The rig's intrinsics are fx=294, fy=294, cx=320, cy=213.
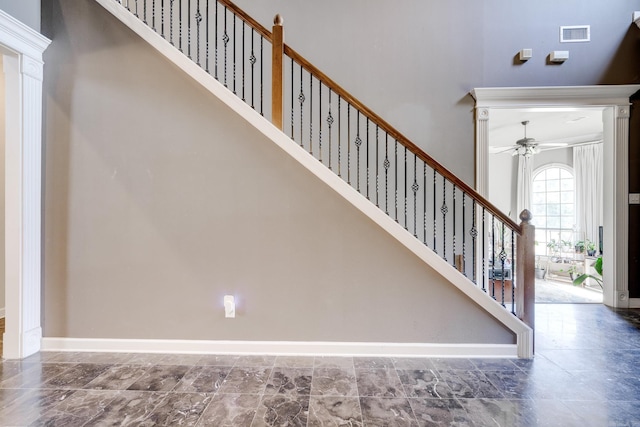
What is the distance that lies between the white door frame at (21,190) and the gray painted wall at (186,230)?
0.37 ft

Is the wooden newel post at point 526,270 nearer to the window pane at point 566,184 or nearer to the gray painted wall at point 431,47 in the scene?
the gray painted wall at point 431,47

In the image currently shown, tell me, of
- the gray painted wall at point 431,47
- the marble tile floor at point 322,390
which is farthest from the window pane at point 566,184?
the marble tile floor at point 322,390

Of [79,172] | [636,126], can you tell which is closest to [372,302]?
[79,172]

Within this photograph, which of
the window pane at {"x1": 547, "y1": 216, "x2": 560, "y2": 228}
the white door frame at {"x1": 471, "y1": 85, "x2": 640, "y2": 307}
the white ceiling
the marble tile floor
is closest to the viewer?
the marble tile floor

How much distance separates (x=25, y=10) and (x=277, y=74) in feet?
6.97

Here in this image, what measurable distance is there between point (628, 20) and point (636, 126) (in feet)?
4.38

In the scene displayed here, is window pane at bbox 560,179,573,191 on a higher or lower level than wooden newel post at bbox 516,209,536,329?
higher

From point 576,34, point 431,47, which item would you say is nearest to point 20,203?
point 431,47

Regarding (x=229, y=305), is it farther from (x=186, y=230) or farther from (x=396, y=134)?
(x=396, y=134)

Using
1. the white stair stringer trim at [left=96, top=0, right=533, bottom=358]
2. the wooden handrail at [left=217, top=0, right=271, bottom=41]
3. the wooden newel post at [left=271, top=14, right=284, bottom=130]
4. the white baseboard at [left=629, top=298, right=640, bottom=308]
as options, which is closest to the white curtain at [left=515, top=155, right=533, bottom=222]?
the white baseboard at [left=629, top=298, right=640, bottom=308]

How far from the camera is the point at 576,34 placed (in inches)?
146

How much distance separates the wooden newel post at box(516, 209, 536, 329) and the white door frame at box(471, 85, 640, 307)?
4.04 feet

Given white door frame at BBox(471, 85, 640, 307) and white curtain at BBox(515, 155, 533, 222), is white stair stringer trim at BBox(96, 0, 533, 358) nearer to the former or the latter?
white door frame at BBox(471, 85, 640, 307)

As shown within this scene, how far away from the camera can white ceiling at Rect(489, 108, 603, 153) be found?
4649mm
